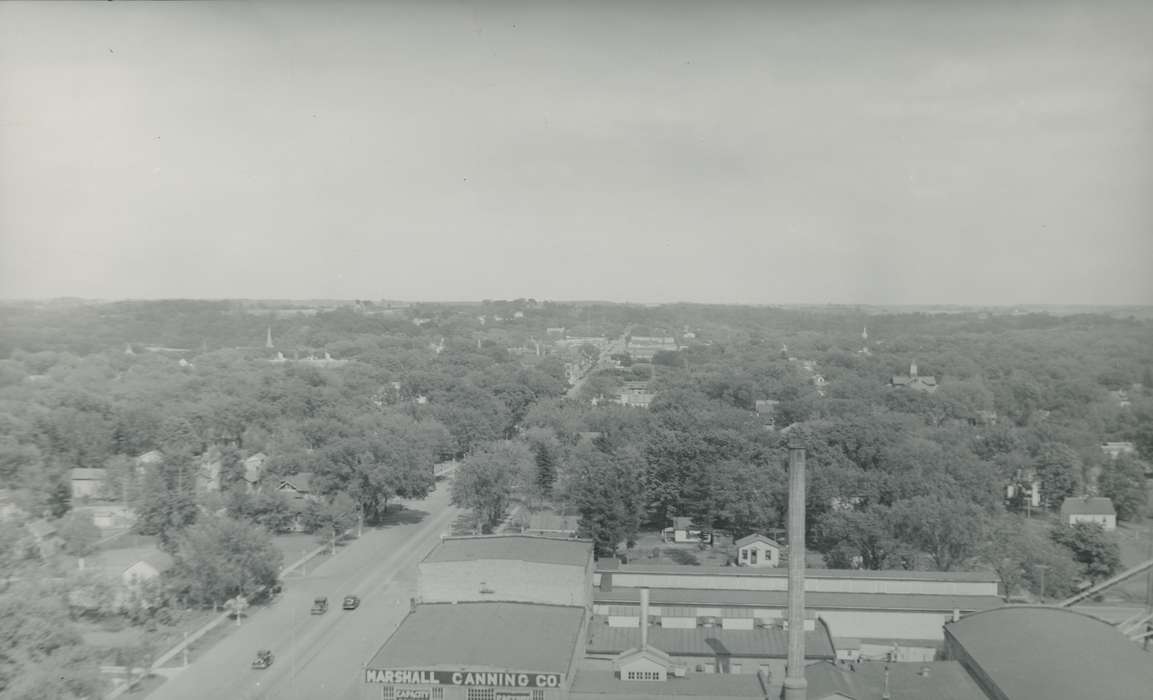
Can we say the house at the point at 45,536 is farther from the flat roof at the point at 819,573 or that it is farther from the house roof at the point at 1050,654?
the house roof at the point at 1050,654

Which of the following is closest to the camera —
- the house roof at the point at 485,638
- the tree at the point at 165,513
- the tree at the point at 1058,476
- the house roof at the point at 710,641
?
the house roof at the point at 485,638

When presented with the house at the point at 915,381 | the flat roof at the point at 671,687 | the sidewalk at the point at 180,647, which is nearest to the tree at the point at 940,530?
the flat roof at the point at 671,687

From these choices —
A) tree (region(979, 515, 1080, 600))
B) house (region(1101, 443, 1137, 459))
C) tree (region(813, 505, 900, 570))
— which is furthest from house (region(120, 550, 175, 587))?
house (region(1101, 443, 1137, 459))

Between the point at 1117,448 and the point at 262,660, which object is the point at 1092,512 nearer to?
the point at 1117,448

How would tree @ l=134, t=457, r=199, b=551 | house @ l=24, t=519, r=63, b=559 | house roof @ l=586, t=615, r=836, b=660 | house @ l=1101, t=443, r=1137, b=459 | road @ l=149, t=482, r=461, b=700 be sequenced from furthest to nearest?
house @ l=1101, t=443, r=1137, b=459 < tree @ l=134, t=457, r=199, b=551 < house @ l=24, t=519, r=63, b=559 < house roof @ l=586, t=615, r=836, b=660 < road @ l=149, t=482, r=461, b=700

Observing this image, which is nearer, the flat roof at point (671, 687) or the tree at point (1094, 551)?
the flat roof at point (671, 687)

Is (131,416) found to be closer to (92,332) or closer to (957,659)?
(92,332)

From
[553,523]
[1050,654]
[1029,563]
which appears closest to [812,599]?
[1050,654]

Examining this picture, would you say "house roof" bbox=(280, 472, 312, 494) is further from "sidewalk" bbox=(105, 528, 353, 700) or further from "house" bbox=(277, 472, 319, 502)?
"sidewalk" bbox=(105, 528, 353, 700)
